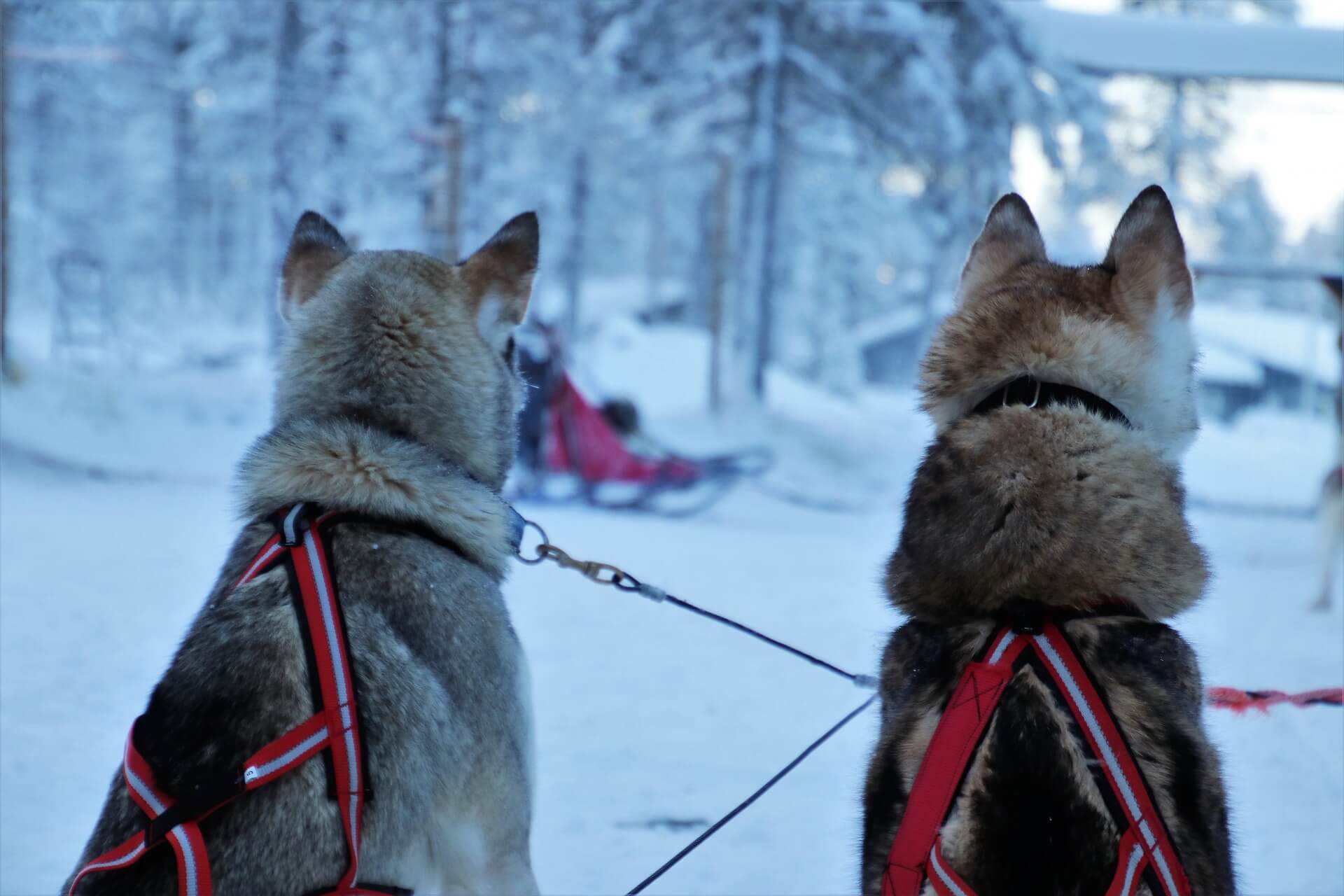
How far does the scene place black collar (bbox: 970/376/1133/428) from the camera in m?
1.90

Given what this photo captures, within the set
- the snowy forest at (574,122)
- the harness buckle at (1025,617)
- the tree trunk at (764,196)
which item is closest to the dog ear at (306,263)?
the harness buckle at (1025,617)

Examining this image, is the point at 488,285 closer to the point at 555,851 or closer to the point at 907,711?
the point at 907,711

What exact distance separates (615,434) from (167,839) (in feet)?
30.2

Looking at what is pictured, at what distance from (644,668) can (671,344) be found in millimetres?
19750

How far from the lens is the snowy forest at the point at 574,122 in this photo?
14898 millimetres

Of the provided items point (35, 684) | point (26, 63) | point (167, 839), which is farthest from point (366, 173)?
point (167, 839)

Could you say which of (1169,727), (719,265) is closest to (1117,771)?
(1169,727)

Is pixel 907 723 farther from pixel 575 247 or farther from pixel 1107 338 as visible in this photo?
pixel 575 247

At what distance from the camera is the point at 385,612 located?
1994 millimetres

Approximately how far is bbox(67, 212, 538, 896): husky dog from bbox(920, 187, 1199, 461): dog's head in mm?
1079

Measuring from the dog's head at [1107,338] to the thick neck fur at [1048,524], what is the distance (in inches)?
3.8

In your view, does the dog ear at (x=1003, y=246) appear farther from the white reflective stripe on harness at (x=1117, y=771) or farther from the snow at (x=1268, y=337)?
the snow at (x=1268, y=337)

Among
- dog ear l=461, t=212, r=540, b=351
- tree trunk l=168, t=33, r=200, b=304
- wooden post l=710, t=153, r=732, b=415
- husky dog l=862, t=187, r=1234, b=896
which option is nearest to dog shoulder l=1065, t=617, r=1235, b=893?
husky dog l=862, t=187, r=1234, b=896

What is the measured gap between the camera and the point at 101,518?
6.87 metres
